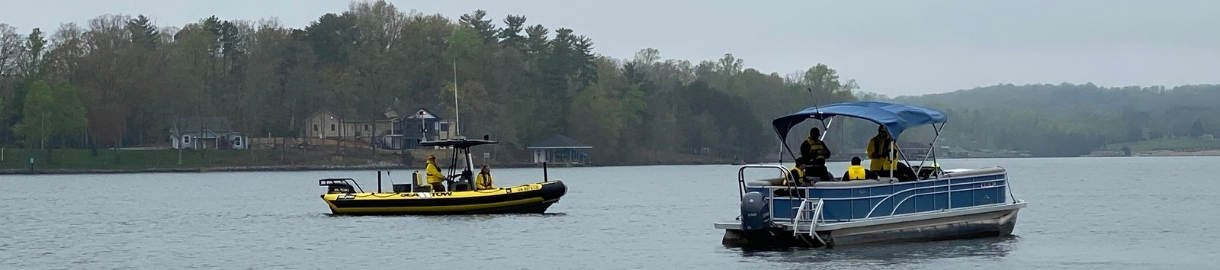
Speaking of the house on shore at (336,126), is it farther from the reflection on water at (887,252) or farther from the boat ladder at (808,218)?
the boat ladder at (808,218)

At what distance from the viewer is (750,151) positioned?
166750 mm

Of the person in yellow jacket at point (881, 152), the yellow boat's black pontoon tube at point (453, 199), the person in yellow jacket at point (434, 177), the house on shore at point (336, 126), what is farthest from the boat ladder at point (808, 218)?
the house on shore at point (336, 126)

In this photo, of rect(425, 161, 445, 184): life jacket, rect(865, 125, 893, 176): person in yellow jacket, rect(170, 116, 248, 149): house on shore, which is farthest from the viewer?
rect(170, 116, 248, 149): house on shore

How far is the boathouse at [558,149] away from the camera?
145m

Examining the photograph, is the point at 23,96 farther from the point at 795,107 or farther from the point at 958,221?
the point at 958,221

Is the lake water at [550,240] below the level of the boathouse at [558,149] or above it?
below

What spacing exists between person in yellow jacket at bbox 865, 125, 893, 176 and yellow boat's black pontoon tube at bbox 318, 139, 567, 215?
49.8 ft

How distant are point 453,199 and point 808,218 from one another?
1645cm

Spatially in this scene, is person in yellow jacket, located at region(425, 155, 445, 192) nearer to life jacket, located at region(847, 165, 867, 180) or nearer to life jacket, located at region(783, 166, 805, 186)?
life jacket, located at region(847, 165, 867, 180)

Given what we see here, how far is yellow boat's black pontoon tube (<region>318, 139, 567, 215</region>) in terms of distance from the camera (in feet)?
139

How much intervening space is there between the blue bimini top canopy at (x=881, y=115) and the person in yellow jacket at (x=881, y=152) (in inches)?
13.9

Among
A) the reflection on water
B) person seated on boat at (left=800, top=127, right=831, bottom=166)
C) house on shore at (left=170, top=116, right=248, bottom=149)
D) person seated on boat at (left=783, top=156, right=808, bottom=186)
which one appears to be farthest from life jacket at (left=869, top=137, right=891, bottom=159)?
house on shore at (left=170, top=116, right=248, bottom=149)

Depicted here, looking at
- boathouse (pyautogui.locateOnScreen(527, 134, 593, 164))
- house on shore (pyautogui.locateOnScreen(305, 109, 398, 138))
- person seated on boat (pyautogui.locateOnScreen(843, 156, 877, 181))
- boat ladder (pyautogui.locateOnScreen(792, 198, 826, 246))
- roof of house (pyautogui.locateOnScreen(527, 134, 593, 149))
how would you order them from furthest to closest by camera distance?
boathouse (pyautogui.locateOnScreen(527, 134, 593, 164)) → roof of house (pyautogui.locateOnScreen(527, 134, 593, 149)) → house on shore (pyautogui.locateOnScreen(305, 109, 398, 138)) → person seated on boat (pyautogui.locateOnScreen(843, 156, 877, 181)) → boat ladder (pyautogui.locateOnScreen(792, 198, 826, 246))

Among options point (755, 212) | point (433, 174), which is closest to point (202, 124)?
point (433, 174)
